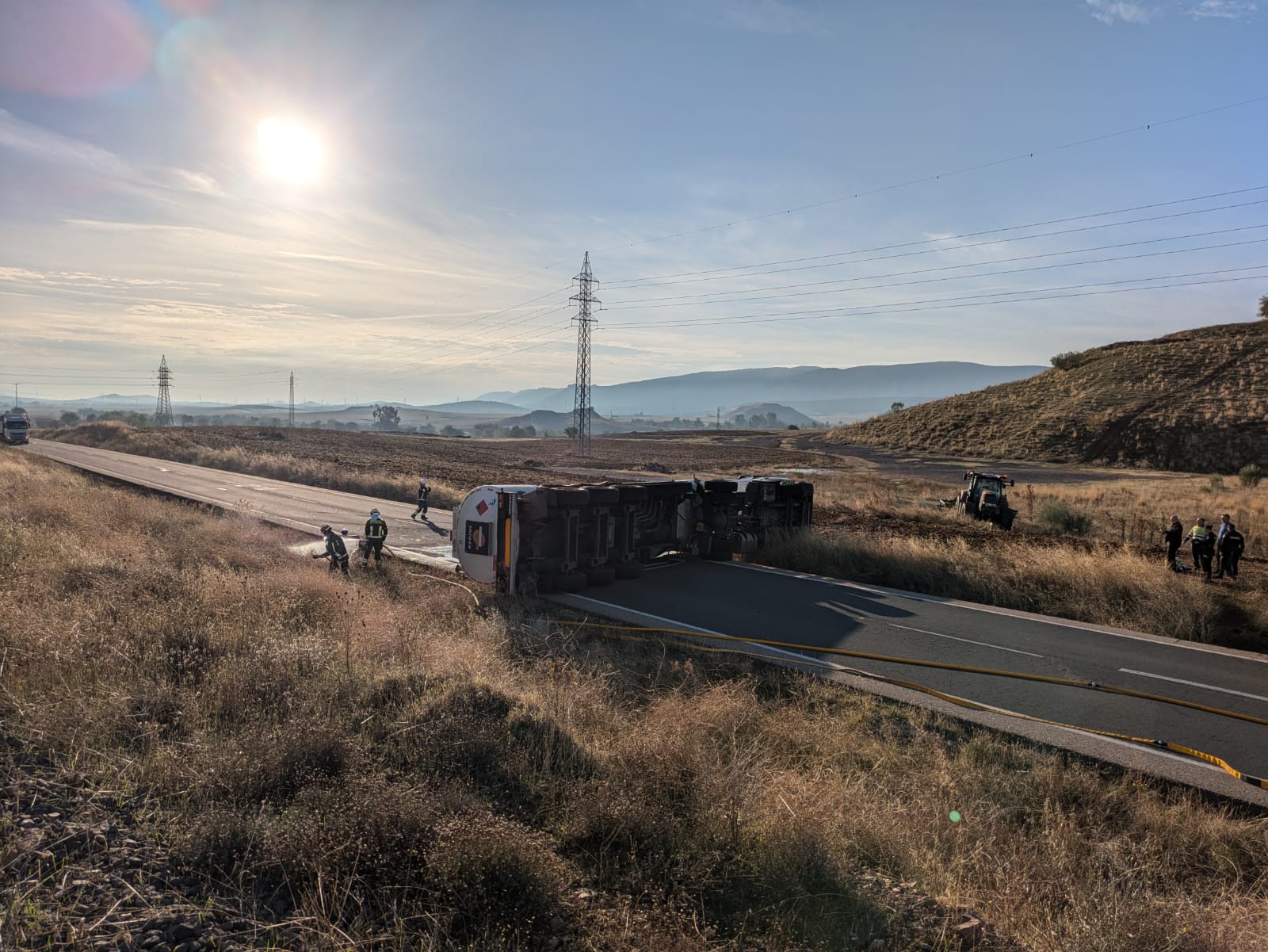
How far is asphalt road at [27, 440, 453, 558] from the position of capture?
21.5m

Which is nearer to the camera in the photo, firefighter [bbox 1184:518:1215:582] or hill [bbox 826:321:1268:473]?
firefighter [bbox 1184:518:1215:582]

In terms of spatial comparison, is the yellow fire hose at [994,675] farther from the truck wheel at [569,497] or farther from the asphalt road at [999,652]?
the truck wheel at [569,497]

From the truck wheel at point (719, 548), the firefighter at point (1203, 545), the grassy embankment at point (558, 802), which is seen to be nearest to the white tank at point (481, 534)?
the grassy embankment at point (558, 802)

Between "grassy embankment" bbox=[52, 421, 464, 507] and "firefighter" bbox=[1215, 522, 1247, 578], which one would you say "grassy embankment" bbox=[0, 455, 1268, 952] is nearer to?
"firefighter" bbox=[1215, 522, 1247, 578]

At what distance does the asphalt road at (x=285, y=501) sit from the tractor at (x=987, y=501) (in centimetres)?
1757

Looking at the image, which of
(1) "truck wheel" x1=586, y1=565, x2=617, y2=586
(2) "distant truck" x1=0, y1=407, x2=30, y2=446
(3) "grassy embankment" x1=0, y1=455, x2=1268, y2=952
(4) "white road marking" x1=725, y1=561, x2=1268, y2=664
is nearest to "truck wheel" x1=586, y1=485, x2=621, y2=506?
(1) "truck wheel" x1=586, y1=565, x2=617, y2=586

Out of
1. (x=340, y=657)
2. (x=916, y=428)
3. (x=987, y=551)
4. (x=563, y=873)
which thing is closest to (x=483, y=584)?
(x=340, y=657)

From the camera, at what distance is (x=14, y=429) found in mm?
61656

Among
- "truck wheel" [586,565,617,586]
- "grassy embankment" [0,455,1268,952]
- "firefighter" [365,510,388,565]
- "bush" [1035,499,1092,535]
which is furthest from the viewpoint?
"bush" [1035,499,1092,535]

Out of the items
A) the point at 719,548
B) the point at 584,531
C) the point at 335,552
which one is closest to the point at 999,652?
the point at 584,531

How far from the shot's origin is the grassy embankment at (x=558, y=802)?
4051 mm

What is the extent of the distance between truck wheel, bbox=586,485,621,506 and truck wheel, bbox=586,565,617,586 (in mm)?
1317

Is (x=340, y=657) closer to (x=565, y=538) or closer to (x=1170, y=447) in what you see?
(x=565, y=538)

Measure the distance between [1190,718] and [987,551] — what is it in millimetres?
8610
